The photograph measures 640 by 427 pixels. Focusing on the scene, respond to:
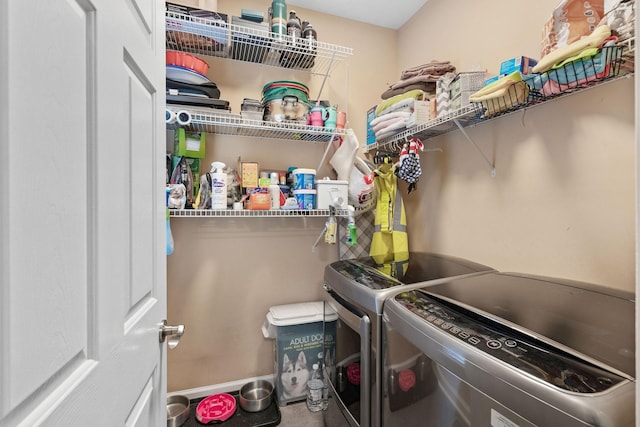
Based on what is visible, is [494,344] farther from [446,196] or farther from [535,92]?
[446,196]

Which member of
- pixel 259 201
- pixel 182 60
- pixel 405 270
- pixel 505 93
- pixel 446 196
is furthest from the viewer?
pixel 446 196

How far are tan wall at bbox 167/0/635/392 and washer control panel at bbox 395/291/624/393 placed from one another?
61 centimetres

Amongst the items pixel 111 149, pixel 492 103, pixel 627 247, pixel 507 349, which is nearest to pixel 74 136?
pixel 111 149

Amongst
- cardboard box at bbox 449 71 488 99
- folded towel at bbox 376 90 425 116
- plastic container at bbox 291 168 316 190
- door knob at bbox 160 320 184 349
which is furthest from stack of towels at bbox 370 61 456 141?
door knob at bbox 160 320 184 349

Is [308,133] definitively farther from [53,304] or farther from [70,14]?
[53,304]

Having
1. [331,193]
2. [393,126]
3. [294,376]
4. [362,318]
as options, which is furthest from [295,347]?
[393,126]

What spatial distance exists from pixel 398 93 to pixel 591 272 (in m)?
1.28

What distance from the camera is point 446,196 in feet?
5.56

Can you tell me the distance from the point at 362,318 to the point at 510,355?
543mm

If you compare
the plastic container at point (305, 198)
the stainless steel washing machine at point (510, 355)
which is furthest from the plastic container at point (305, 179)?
the stainless steel washing machine at point (510, 355)

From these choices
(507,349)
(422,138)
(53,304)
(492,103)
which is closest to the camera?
(53,304)

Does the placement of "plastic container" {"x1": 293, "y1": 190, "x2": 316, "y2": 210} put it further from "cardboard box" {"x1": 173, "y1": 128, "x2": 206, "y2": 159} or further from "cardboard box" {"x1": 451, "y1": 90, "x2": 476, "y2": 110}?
"cardboard box" {"x1": 451, "y1": 90, "x2": 476, "y2": 110}

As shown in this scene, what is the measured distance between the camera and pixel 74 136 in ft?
1.34

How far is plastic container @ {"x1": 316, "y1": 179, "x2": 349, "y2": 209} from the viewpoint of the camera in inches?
67.6
